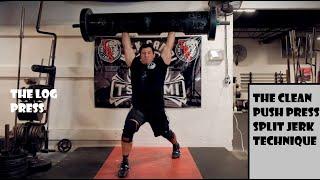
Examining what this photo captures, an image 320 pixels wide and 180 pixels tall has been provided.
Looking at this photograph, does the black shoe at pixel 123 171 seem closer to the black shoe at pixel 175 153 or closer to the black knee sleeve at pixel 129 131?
the black knee sleeve at pixel 129 131

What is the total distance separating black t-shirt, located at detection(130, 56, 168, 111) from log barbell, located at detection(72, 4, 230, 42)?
0.88m

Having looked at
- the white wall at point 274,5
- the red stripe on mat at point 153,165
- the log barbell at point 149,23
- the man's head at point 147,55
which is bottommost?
the red stripe on mat at point 153,165

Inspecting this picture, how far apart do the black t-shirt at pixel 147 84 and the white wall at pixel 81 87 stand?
0.98 m

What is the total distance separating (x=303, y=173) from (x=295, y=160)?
0.20 m

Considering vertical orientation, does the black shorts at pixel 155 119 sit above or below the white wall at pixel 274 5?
below

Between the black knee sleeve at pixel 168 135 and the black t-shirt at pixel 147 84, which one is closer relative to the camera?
the black t-shirt at pixel 147 84

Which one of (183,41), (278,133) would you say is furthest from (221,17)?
(278,133)

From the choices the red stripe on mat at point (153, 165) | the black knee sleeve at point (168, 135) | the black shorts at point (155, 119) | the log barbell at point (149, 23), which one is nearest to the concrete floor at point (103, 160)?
the red stripe on mat at point (153, 165)

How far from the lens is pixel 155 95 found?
368 cm

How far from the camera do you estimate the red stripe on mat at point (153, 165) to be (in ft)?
10.5

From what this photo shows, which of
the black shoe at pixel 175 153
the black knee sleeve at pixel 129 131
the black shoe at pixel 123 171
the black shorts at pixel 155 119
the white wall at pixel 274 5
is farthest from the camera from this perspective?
the white wall at pixel 274 5

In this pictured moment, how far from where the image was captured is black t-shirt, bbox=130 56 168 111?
364 cm

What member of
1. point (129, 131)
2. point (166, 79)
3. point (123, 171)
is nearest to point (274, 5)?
point (166, 79)

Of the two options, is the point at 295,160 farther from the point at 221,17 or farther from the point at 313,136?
the point at 221,17
